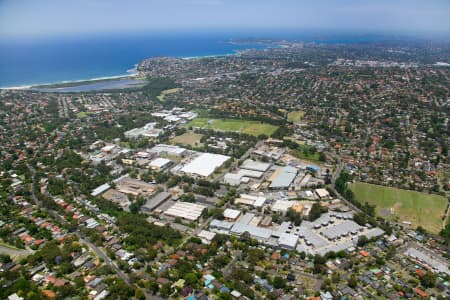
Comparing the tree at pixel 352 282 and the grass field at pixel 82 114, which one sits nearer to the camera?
the tree at pixel 352 282

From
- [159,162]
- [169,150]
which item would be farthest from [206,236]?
[169,150]

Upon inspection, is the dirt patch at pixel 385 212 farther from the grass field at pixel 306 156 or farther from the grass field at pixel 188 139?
the grass field at pixel 188 139

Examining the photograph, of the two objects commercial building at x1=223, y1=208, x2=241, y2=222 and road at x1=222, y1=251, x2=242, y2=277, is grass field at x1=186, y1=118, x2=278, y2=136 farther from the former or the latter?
road at x1=222, y1=251, x2=242, y2=277

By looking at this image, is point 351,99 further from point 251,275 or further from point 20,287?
point 20,287

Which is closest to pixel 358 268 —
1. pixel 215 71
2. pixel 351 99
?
pixel 351 99

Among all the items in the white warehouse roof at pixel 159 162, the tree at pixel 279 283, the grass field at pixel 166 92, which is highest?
the grass field at pixel 166 92

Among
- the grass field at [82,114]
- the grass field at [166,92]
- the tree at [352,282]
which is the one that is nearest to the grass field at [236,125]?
the grass field at [166,92]

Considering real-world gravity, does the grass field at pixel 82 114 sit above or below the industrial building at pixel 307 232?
above
